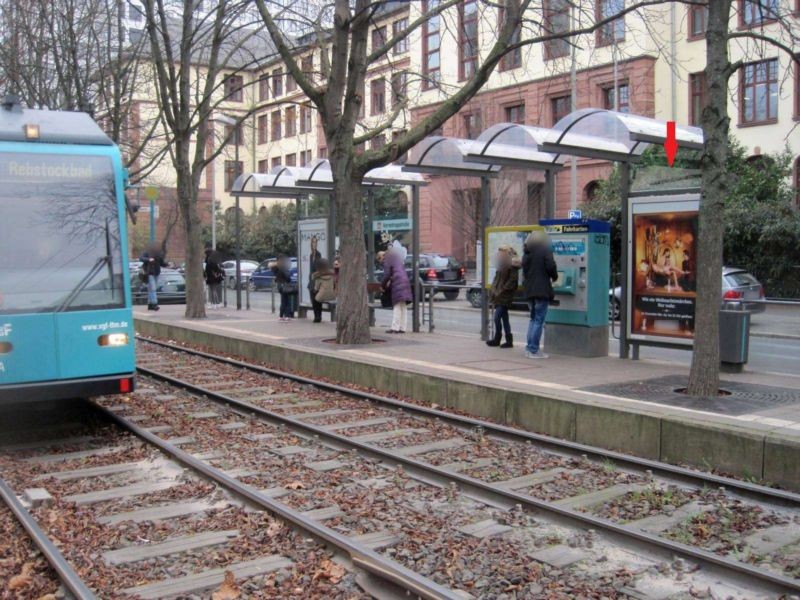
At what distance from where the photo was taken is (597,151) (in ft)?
40.2

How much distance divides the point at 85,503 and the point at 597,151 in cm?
881

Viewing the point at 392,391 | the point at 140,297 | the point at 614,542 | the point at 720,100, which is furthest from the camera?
the point at 140,297

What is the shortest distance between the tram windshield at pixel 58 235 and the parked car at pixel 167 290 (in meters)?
20.3

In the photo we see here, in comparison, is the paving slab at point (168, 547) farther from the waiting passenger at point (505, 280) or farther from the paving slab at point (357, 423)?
the waiting passenger at point (505, 280)

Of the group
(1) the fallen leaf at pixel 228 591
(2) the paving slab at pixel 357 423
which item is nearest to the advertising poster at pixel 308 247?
(2) the paving slab at pixel 357 423

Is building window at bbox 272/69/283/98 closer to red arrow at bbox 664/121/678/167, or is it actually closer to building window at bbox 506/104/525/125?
red arrow at bbox 664/121/678/167

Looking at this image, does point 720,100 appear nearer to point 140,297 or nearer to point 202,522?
point 202,522

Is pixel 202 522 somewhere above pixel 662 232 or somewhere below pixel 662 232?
below

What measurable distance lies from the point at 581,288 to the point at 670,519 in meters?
6.69

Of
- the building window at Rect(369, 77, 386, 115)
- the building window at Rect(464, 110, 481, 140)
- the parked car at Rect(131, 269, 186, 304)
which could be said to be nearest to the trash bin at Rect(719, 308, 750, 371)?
the building window at Rect(369, 77, 386, 115)

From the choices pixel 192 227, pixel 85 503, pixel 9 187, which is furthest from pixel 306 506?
pixel 192 227

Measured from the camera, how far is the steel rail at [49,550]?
14.8 ft

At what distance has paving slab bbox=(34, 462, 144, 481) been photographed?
7.14 metres

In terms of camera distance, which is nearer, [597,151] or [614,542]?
[614,542]
